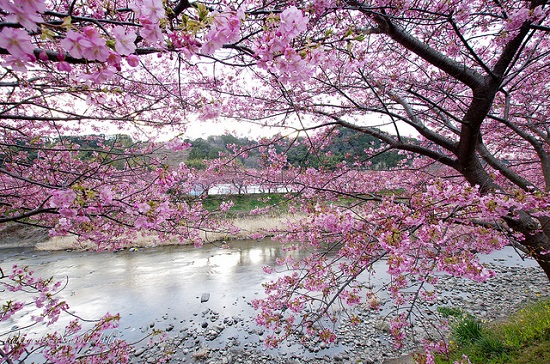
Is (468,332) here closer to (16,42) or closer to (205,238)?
(16,42)

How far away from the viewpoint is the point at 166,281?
7027 millimetres

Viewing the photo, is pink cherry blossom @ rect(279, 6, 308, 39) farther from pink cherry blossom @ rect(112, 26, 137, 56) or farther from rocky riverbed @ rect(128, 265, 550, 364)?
rocky riverbed @ rect(128, 265, 550, 364)

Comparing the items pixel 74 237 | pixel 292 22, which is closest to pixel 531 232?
pixel 292 22

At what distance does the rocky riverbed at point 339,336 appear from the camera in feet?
13.1

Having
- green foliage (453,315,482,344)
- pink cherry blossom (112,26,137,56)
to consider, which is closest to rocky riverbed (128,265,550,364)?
green foliage (453,315,482,344)

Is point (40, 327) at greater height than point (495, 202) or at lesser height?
lesser

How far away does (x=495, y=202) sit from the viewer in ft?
5.23

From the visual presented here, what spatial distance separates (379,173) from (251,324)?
3.74 m

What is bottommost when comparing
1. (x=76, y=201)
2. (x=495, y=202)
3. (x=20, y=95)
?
(x=495, y=202)

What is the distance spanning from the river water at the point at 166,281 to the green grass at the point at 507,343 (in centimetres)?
178

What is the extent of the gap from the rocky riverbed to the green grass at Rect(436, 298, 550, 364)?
0.43 m

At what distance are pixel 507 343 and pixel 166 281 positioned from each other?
7.00 meters

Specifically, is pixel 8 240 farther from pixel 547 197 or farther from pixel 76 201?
pixel 547 197

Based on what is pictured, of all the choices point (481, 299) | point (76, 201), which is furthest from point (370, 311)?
point (76, 201)
